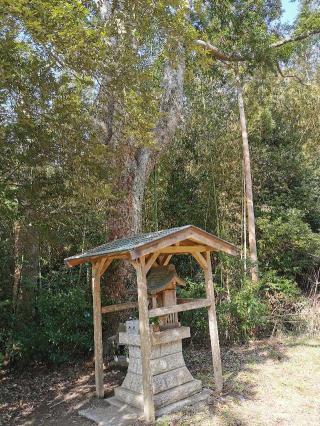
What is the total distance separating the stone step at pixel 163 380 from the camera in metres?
3.91

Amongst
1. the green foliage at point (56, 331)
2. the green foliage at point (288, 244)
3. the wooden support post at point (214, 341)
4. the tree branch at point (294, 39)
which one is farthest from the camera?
the green foliage at point (288, 244)

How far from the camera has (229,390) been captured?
4.29m

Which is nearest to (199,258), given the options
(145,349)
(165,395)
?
(145,349)

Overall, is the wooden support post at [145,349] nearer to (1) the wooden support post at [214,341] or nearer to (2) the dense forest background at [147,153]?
(1) the wooden support post at [214,341]

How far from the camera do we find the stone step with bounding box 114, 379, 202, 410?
383cm

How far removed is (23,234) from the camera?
216 inches

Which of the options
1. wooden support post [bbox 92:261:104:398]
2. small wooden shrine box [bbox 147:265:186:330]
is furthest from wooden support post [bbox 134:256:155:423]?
wooden support post [bbox 92:261:104:398]

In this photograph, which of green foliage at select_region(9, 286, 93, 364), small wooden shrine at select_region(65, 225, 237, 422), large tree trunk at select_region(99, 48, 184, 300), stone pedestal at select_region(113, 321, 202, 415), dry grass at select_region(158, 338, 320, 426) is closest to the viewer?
dry grass at select_region(158, 338, 320, 426)

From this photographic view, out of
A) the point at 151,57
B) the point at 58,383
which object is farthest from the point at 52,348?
the point at 151,57

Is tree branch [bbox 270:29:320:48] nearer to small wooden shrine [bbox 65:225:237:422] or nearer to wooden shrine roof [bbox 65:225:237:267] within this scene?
wooden shrine roof [bbox 65:225:237:267]

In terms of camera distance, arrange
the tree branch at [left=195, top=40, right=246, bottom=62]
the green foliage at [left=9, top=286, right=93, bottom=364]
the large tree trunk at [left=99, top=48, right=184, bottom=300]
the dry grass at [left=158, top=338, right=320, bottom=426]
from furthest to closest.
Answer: the tree branch at [left=195, top=40, right=246, bottom=62]
the large tree trunk at [left=99, top=48, right=184, bottom=300]
the green foliage at [left=9, top=286, right=93, bottom=364]
the dry grass at [left=158, top=338, right=320, bottom=426]

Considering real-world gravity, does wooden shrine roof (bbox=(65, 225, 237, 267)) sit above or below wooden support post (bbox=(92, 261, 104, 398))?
above

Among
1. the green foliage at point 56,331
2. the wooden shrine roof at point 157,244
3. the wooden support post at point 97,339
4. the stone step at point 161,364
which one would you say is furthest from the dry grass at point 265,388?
the green foliage at point 56,331

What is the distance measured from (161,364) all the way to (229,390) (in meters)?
A: 0.95
